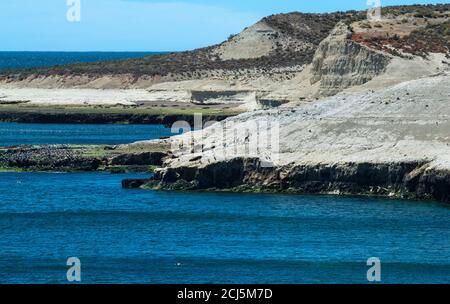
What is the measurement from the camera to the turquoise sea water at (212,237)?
40.1 m

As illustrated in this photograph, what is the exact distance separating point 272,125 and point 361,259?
68.2 feet

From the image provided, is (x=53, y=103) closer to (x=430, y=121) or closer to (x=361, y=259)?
(x=430, y=121)

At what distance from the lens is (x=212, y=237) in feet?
153

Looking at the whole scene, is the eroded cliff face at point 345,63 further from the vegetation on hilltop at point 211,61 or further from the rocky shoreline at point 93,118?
the vegetation on hilltop at point 211,61

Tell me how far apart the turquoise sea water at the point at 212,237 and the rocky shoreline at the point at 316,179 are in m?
0.93

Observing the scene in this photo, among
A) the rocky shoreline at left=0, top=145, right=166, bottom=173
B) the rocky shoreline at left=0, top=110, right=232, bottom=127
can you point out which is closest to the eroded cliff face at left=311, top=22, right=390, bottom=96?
the rocky shoreline at left=0, top=145, right=166, bottom=173

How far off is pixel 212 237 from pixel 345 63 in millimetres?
36630

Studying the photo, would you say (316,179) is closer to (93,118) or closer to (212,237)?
(212,237)

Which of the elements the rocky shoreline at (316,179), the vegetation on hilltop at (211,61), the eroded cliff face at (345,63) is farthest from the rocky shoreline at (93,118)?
the rocky shoreline at (316,179)

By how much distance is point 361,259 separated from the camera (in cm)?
4222

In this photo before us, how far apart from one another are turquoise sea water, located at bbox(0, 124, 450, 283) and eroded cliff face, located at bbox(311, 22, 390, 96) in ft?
76.9

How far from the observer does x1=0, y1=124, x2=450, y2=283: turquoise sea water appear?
131ft

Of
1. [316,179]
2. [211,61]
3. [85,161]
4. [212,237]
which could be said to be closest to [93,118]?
[85,161]
